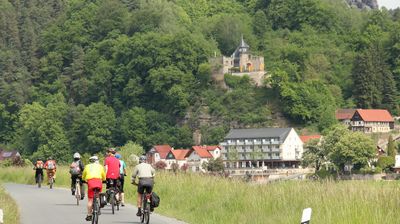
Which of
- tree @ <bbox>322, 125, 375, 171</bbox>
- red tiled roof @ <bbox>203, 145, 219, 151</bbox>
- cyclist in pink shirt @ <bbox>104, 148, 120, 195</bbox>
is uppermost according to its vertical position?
red tiled roof @ <bbox>203, 145, 219, 151</bbox>

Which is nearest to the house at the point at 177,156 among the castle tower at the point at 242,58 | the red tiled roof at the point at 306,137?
the red tiled roof at the point at 306,137

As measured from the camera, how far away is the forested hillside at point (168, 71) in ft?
374

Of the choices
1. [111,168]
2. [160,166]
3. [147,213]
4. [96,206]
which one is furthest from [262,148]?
[96,206]

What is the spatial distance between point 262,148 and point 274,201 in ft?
304

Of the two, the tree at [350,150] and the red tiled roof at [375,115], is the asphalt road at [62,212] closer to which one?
the tree at [350,150]

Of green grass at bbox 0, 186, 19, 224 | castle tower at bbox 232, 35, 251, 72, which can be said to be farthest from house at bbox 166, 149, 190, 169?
A: green grass at bbox 0, 186, 19, 224

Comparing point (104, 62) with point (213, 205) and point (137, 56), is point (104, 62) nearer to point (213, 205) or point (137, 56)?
point (137, 56)

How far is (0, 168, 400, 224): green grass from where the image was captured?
55.3ft

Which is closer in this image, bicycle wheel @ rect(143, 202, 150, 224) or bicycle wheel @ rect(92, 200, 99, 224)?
bicycle wheel @ rect(92, 200, 99, 224)

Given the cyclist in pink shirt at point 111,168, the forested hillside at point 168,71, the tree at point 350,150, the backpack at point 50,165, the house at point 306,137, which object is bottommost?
the cyclist in pink shirt at point 111,168

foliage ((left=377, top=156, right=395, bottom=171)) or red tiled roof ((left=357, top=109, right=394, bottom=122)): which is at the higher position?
red tiled roof ((left=357, top=109, right=394, bottom=122))

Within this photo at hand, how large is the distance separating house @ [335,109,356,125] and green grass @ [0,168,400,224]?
278 feet

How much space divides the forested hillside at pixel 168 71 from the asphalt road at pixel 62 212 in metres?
82.0

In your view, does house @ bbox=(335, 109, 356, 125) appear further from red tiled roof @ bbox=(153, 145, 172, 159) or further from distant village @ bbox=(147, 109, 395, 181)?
red tiled roof @ bbox=(153, 145, 172, 159)
